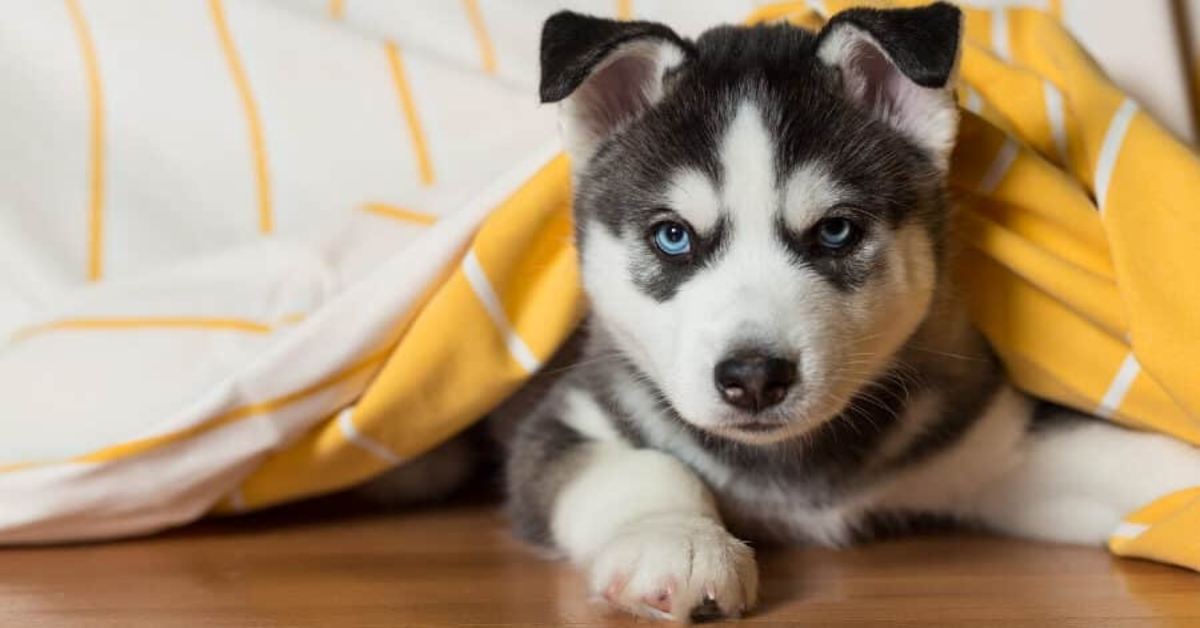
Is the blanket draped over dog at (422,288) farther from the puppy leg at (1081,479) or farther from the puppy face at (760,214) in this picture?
the puppy face at (760,214)

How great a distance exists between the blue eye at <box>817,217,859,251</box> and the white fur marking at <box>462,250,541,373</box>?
551 millimetres

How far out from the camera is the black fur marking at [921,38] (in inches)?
67.4

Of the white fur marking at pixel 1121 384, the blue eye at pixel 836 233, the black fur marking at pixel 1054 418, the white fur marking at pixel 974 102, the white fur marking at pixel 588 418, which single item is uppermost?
the white fur marking at pixel 974 102

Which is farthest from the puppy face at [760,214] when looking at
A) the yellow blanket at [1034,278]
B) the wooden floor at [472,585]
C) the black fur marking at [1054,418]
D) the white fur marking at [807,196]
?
the black fur marking at [1054,418]

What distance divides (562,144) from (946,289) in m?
0.63

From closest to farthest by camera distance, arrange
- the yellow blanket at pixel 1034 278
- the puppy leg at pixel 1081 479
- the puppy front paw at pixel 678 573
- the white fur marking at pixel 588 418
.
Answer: the puppy front paw at pixel 678 573 → the yellow blanket at pixel 1034 278 → the puppy leg at pixel 1081 479 → the white fur marking at pixel 588 418

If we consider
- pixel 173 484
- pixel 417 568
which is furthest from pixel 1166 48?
pixel 173 484

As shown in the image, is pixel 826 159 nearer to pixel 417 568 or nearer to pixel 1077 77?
pixel 1077 77

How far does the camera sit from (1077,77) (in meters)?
2.03

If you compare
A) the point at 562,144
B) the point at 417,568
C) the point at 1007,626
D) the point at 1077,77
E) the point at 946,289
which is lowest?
the point at 417,568

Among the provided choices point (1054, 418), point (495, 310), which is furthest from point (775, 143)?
point (1054, 418)

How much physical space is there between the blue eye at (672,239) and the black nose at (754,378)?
0.24 meters

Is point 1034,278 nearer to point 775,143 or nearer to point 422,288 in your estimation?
point 775,143

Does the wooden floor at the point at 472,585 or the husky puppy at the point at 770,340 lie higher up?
the husky puppy at the point at 770,340
